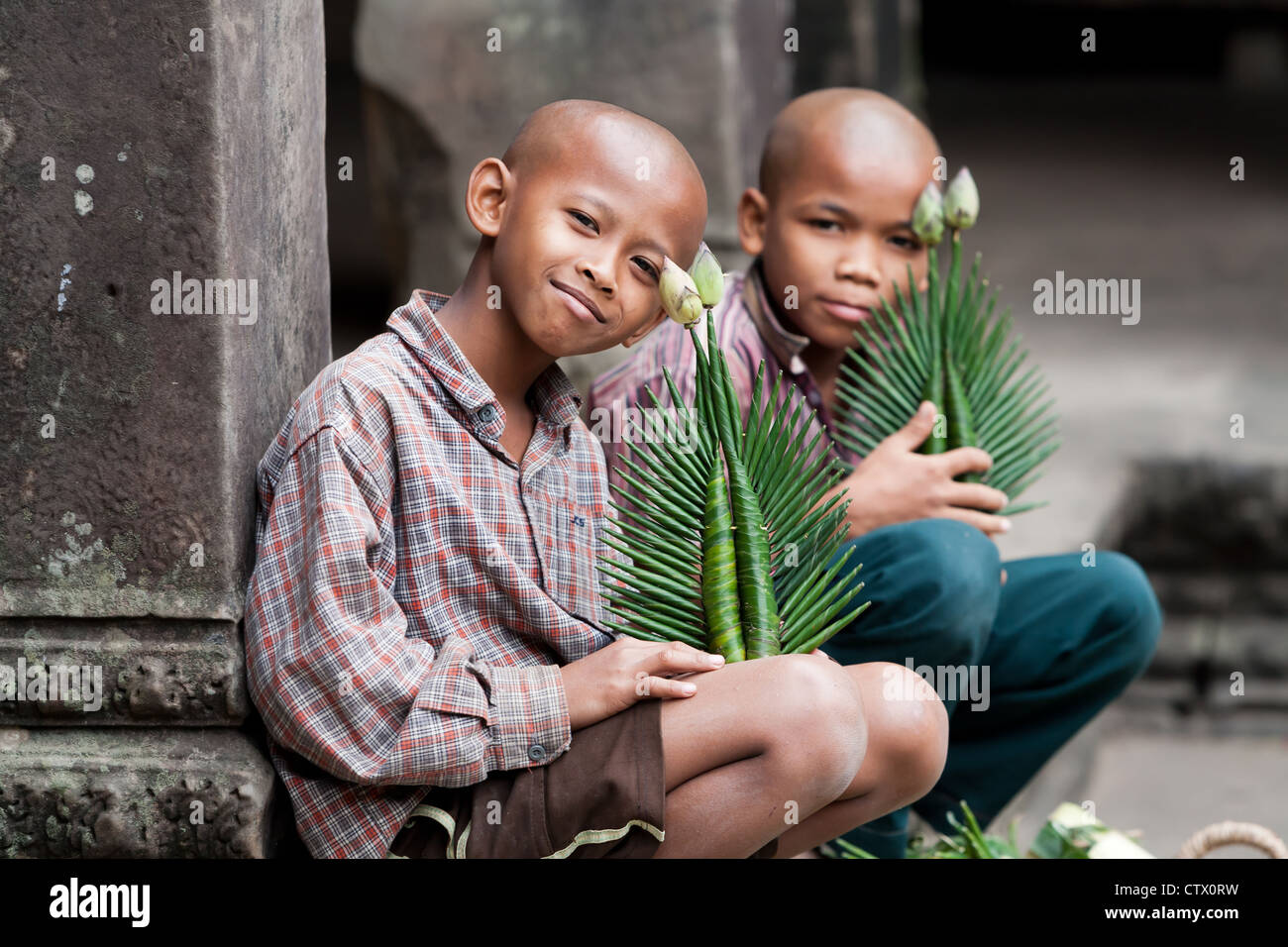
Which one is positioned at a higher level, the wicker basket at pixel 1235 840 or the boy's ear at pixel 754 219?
the boy's ear at pixel 754 219

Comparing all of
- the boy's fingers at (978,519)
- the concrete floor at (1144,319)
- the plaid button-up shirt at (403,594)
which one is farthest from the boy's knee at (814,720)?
the concrete floor at (1144,319)

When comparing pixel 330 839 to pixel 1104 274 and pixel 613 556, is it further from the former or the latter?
pixel 1104 274

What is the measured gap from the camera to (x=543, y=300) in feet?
6.22

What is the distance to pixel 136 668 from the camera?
1.90 meters

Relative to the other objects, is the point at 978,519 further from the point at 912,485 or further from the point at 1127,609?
the point at 1127,609

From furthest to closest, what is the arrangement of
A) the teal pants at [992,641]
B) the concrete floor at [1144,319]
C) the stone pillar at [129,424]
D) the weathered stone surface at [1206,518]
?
the weathered stone surface at [1206,518]
the concrete floor at [1144,319]
the teal pants at [992,641]
the stone pillar at [129,424]

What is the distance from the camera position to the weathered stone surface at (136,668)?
1.89 m

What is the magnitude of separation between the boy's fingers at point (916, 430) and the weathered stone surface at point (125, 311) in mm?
1002

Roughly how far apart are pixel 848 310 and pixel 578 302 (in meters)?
0.70

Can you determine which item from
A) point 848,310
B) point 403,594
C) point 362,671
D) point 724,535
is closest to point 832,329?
point 848,310

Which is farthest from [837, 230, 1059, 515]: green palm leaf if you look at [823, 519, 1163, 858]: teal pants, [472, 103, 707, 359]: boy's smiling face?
[472, 103, 707, 359]: boy's smiling face

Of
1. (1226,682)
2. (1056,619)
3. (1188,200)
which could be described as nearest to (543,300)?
(1056,619)

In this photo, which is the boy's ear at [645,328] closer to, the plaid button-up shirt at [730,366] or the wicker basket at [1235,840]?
the plaid button-up shirt at [730,366]

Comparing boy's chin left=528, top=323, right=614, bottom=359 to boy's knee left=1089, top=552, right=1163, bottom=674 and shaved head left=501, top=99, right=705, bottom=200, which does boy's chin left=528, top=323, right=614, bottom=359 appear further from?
boy's knee left=1089, top=552, right=1163, bottom=674
